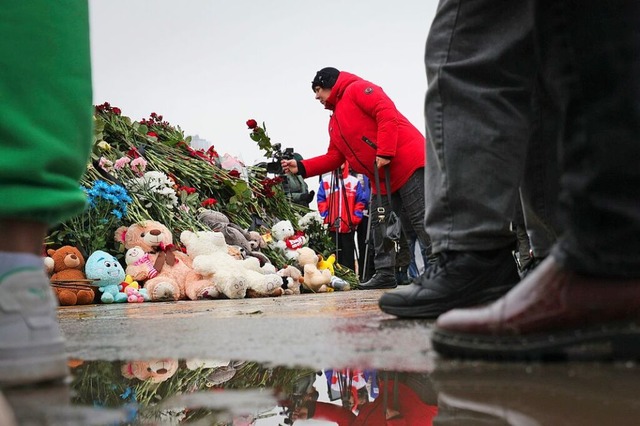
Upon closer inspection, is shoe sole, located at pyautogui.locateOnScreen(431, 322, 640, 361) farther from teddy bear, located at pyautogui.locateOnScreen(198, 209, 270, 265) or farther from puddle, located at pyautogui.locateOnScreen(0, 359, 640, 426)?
teddy bear, located at pyautogui.locateOnScreen(198, 209, 270, 265)

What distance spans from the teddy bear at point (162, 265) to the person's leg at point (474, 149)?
3.02 meters

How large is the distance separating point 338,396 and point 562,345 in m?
0.34

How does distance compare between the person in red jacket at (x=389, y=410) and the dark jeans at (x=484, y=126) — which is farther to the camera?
the dark jeans at (x=484, y=126)

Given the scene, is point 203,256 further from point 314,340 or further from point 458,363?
point 458,363

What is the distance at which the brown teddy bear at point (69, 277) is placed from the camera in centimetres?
406

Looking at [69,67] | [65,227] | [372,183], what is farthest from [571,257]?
[65,227]

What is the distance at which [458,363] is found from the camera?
92 centimetres

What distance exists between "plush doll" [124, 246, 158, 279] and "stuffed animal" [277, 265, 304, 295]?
3.55ft

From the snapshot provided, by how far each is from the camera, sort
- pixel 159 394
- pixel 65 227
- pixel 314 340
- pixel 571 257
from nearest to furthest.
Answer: pixel 159 394 → pixel 571 257 → pixel 314 340 → pixel 65 227

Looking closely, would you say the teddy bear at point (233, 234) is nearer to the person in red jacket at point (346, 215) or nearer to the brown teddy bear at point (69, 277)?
the brown teddy bear at point (69, 277)

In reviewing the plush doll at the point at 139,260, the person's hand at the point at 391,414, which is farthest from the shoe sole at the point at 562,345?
the plush doll at the point at 139,260

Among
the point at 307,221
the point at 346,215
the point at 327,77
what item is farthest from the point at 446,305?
the point at 346,215

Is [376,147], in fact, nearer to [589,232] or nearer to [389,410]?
[589,232]

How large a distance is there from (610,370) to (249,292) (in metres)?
3.96
